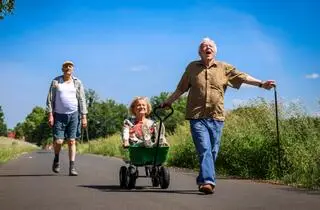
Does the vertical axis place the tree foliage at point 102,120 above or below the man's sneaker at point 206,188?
above

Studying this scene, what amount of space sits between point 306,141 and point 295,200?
3.67 m

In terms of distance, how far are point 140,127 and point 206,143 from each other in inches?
45.8

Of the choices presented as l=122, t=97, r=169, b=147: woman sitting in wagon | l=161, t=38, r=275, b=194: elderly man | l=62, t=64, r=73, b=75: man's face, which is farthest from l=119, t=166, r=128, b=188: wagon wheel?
l=62, t=64, r=73, b=75: man's face

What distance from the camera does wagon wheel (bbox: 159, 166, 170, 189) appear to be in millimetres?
8641

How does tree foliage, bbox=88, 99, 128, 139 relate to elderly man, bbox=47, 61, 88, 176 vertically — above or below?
above

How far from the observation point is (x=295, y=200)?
738 cm

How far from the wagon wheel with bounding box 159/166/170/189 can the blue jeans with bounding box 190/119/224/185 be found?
1.91 feet

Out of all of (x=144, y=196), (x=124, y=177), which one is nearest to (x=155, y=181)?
(x=124, y=177)

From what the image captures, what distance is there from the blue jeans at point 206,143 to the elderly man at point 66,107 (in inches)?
154

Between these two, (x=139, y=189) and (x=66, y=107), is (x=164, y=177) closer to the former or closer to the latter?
(x=139, y=189)

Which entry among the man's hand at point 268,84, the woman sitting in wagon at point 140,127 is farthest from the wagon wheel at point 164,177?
the man's hand at point 268,84

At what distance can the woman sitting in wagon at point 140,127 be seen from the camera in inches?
347

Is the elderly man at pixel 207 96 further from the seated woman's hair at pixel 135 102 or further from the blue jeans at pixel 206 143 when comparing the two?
the seated woman's hair at pixel 135 102

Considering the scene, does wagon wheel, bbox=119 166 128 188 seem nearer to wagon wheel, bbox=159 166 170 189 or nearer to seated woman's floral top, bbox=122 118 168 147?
seated woman's floral top, bbox=122 118 168 147
